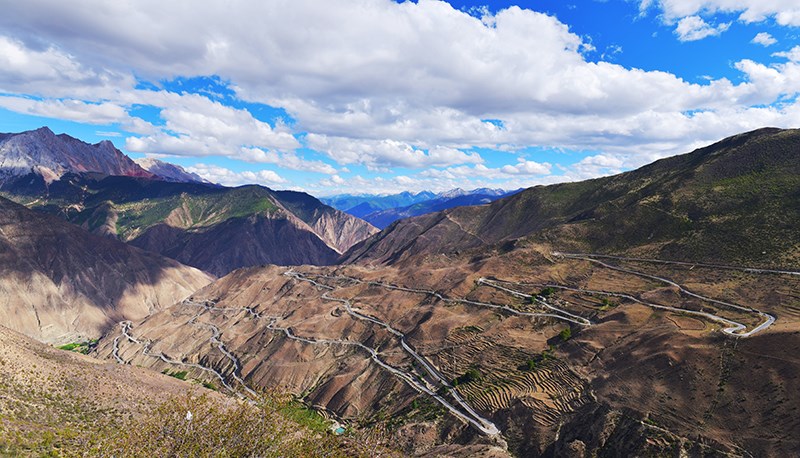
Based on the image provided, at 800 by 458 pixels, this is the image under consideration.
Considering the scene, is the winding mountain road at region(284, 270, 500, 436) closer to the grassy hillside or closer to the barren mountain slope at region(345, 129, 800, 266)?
the grassy hillside

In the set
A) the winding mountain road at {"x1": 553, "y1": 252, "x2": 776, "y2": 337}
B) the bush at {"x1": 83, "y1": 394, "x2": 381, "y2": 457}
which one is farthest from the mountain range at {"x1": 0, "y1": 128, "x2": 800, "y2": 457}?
the bush at {"x1": 83, "y1": 394, "x2": 381, "y2": 457}

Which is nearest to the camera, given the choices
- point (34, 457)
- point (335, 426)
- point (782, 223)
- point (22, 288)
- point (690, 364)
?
point (34, 457)

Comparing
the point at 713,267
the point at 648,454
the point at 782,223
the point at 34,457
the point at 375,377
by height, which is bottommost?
the point at 375,377

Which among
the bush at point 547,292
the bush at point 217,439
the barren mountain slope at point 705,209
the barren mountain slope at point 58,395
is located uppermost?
the barren mountain slope at point 705,209

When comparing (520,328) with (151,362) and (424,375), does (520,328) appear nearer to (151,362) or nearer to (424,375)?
(424,375)

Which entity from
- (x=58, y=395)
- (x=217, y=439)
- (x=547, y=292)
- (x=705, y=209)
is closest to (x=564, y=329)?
(x=547, y=292)

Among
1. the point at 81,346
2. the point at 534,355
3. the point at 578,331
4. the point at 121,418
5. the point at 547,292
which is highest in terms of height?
the point at 547,292

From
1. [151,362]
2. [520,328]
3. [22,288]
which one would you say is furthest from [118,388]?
[22,288]

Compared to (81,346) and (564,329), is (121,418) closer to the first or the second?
(564,329)

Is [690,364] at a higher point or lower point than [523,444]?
higher

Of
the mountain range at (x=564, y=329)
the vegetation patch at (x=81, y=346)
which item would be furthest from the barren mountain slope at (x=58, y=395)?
the vegetation patch at (x=81, y=346)

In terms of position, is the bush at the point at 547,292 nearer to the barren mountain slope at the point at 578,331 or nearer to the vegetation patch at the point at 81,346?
the barren mountain slope at the point at 578,331
